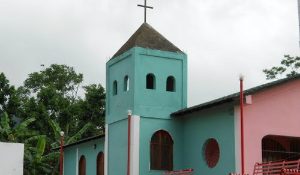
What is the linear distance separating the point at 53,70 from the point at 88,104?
245 inches

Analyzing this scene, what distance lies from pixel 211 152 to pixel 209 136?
0.63m

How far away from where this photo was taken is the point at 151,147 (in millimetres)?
25672

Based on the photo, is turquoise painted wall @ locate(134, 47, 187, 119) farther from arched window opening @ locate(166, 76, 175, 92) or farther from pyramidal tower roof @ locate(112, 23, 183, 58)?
pyramidal tower roof @ locate(112, 23, 183, 58)

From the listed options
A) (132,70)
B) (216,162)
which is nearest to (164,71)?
(132,70)

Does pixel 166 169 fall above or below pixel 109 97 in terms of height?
below

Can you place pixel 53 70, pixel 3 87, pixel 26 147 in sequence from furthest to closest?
pixel 53 70 < pixel 3 87 < pixel 26 147

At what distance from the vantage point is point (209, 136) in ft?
78.8

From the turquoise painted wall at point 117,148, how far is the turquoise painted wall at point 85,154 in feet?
6.64

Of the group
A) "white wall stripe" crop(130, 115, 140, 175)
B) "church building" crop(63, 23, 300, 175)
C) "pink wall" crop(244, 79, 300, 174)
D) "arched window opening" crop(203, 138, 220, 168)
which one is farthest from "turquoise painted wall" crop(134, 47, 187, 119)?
"pink wall" crop(244, 79, 300, 174)

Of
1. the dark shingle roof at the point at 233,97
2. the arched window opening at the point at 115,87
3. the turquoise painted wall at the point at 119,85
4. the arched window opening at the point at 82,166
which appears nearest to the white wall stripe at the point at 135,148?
the turquoise painted wall at the point at 119,85

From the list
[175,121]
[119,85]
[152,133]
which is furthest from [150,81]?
[152,133]

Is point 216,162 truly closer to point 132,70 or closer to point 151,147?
point 151,147

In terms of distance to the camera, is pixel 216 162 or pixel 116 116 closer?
pixel 216 162

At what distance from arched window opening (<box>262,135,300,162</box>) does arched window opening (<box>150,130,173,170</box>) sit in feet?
12.5
